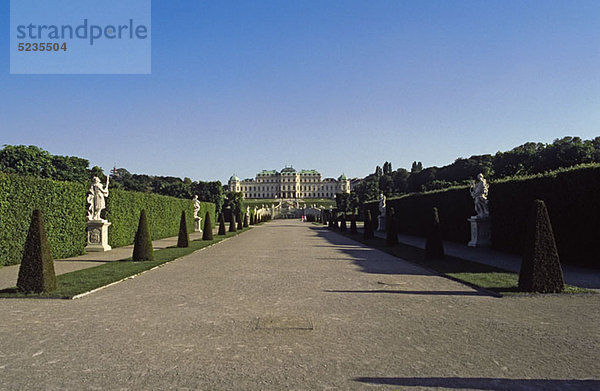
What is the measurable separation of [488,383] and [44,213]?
49.0ft

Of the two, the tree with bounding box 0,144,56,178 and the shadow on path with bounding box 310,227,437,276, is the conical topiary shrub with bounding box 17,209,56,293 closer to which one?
the shadow on path with bounding box 310,227,437,276

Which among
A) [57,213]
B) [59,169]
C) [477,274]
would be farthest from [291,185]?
[477,274]

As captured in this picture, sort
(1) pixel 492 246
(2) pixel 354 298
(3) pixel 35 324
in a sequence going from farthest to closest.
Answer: (1) pixel 492 246 → (2) pixel 354 298 → (3) pixel 35 324

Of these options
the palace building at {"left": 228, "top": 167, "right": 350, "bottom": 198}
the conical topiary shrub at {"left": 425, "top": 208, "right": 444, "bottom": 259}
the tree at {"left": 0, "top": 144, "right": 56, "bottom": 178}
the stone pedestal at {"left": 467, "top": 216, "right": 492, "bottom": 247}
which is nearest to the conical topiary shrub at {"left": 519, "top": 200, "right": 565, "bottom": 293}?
the conical topiary shrub at {"left": 425, "top": 208, "right": 444, "bottom": 259}

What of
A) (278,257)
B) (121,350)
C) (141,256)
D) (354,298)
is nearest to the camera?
(121,350)

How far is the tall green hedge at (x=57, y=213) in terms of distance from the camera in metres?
12.9

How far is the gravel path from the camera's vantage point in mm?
3990

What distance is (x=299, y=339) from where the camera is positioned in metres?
5.21

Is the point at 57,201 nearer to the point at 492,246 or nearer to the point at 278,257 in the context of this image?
the point at 278,257

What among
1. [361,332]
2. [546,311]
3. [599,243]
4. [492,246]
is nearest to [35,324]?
[361,332]

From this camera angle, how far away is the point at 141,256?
44.8 ft

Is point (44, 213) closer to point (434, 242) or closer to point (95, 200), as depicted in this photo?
point (95, 200)

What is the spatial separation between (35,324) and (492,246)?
54.4 ft

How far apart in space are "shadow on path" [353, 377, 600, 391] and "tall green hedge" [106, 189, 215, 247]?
18.2 m
